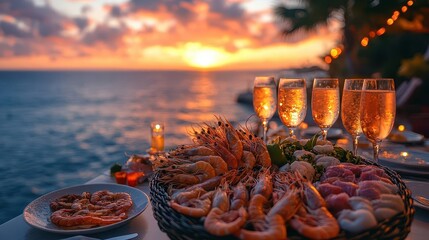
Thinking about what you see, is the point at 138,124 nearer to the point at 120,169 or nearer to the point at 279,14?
the point at 279,14

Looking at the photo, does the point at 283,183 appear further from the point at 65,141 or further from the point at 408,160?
the point at 65,141

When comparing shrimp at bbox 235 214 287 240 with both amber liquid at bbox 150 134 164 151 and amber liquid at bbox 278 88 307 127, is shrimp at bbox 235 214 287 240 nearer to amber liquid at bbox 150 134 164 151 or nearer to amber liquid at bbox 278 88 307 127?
amber liquid at bbox 278 88 307 127

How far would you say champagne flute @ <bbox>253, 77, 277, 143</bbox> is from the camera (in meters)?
2.49

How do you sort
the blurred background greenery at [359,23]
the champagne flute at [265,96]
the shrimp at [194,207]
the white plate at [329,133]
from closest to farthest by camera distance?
1. the shrimp at [194,207]
2. the champagne flute at [265,96]
3. the white plate at [329,133]
4. the blurred background greenery at [359,23]

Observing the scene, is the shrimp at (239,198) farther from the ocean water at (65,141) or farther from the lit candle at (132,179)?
the ocean water at (65,141)

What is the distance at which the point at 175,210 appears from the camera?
3.60ft

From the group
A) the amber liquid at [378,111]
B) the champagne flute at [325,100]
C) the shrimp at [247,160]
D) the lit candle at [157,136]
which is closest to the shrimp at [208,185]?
the shrimp at [247,160]

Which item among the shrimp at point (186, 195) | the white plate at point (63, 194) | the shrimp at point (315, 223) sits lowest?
the white plate at point (63, 194)

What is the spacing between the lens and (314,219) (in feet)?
3.34

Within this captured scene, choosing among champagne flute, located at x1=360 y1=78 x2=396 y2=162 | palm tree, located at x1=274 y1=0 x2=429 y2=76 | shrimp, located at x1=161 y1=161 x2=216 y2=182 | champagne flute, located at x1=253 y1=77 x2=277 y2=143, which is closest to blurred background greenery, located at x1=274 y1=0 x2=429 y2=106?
palm tree, located at x1=274 y1=0 x2=429 y2=76

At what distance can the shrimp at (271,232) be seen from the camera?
922 mm

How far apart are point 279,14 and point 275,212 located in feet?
48.3

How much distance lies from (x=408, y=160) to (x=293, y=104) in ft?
2.44

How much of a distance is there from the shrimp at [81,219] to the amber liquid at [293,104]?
1292mm
